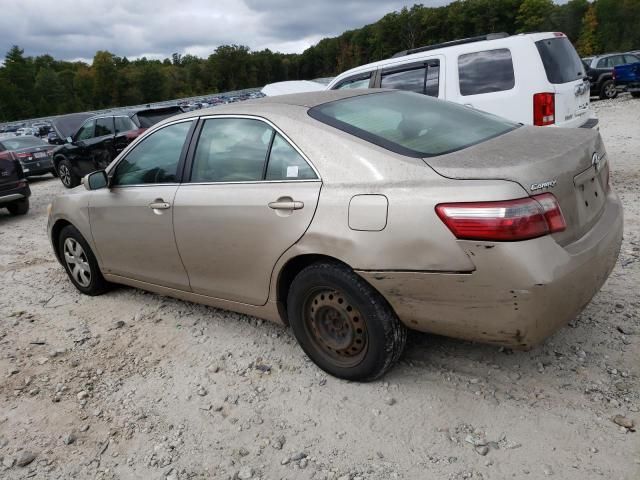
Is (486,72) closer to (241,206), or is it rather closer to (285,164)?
(285,164)

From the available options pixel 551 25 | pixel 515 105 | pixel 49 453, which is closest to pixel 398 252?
pixel 49 453

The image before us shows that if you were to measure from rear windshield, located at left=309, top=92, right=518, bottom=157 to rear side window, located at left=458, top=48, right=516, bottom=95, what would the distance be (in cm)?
301

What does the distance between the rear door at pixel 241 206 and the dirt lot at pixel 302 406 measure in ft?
1.77

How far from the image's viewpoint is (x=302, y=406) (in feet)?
9.31

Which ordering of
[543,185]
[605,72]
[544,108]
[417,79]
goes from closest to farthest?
[543,185] → [544,108] → [417,79] → [605,72]

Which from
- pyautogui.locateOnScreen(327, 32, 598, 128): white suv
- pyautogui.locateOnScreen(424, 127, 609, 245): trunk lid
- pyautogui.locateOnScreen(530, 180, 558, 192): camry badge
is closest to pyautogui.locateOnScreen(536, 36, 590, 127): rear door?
pyautogui.locateOnScreen(327, 32, 598, 128): white suv

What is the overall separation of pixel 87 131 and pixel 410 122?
39.0 ft

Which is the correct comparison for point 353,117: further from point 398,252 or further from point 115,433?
point 115,433

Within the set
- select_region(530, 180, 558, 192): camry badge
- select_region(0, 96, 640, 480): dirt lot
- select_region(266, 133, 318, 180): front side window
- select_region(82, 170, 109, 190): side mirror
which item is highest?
select_region(266, 133, 318, 180): front side window

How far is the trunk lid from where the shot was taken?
2375 mm

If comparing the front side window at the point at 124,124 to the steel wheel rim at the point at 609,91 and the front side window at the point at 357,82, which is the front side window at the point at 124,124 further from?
the steel wheel rim at the point at 609,91

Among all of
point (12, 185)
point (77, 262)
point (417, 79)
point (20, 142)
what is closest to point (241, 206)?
point (77, 262)

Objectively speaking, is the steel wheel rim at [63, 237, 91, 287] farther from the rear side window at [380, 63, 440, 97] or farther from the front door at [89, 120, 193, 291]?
the rear side window at [380, 63, 440, 97]

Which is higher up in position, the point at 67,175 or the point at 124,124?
the point at 124,124
